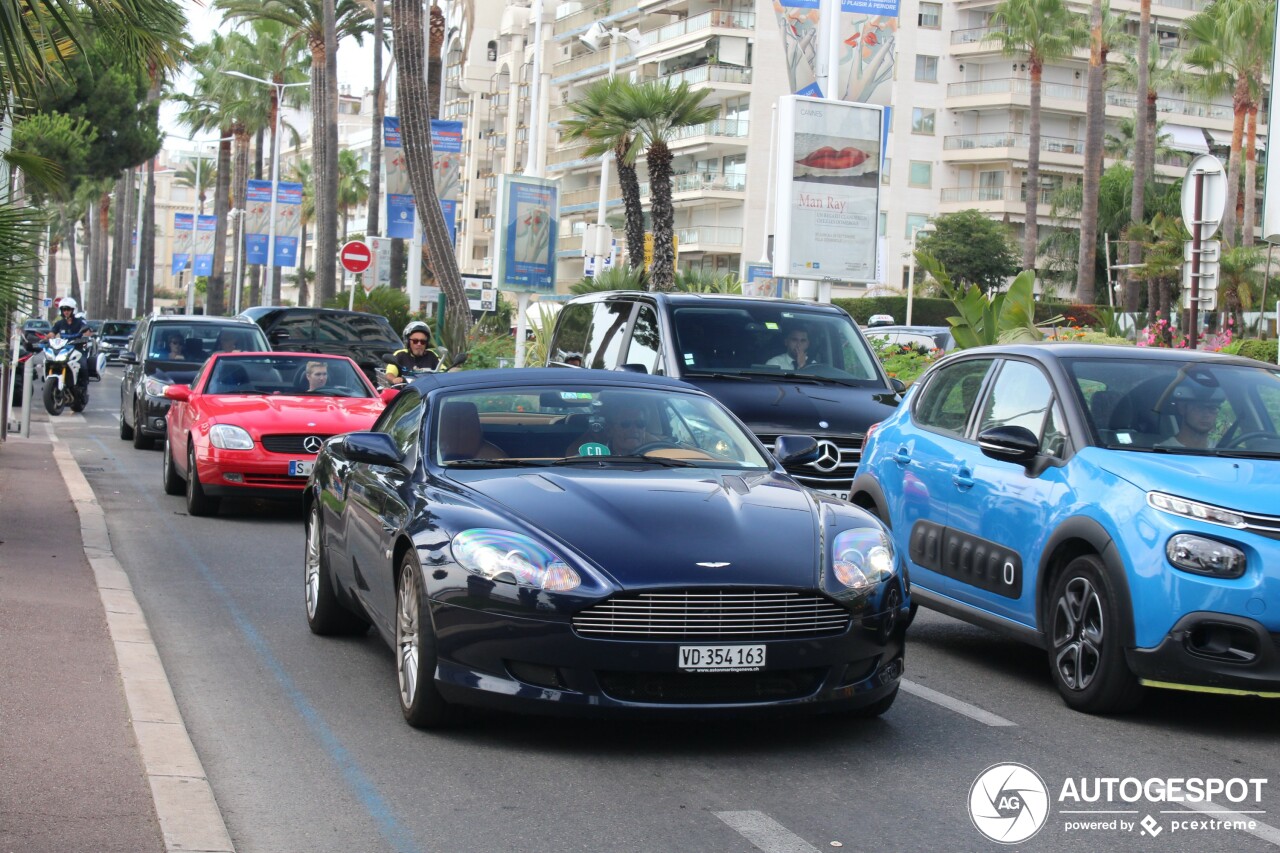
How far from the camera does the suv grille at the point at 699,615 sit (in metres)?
6.14

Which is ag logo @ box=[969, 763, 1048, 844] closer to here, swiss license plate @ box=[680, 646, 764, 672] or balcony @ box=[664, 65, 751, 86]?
swiss license plate @ box=[680, 646, 764, 672]

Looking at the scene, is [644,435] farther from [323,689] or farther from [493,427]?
[323,689]

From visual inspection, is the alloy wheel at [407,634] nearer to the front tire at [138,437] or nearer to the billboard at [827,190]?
the front tire at [138,437]

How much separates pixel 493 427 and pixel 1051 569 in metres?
2.62

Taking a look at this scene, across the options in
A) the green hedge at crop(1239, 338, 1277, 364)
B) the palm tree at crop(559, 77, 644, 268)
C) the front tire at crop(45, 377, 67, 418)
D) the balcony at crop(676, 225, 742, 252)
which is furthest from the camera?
the balcony at crop(676, 225, 742, 252)

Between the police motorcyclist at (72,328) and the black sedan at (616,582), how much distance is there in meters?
20.8

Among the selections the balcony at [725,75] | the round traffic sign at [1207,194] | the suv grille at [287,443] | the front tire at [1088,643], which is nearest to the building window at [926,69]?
the balcony at [725,75]

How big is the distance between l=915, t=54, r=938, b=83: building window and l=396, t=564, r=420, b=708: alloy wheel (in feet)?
256

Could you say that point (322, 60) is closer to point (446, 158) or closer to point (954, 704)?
point (446, 158)

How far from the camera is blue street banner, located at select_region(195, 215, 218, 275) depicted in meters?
73.7

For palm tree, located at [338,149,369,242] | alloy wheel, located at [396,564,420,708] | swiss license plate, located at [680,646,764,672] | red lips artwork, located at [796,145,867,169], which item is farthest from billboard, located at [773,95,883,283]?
palm tree, located at [338,149,369,242]

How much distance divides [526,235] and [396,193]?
12.1 meters

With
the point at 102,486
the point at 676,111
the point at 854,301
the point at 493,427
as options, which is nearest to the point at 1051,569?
the point at 493,427

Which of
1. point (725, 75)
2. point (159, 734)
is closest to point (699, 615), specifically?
point (159, 734)
